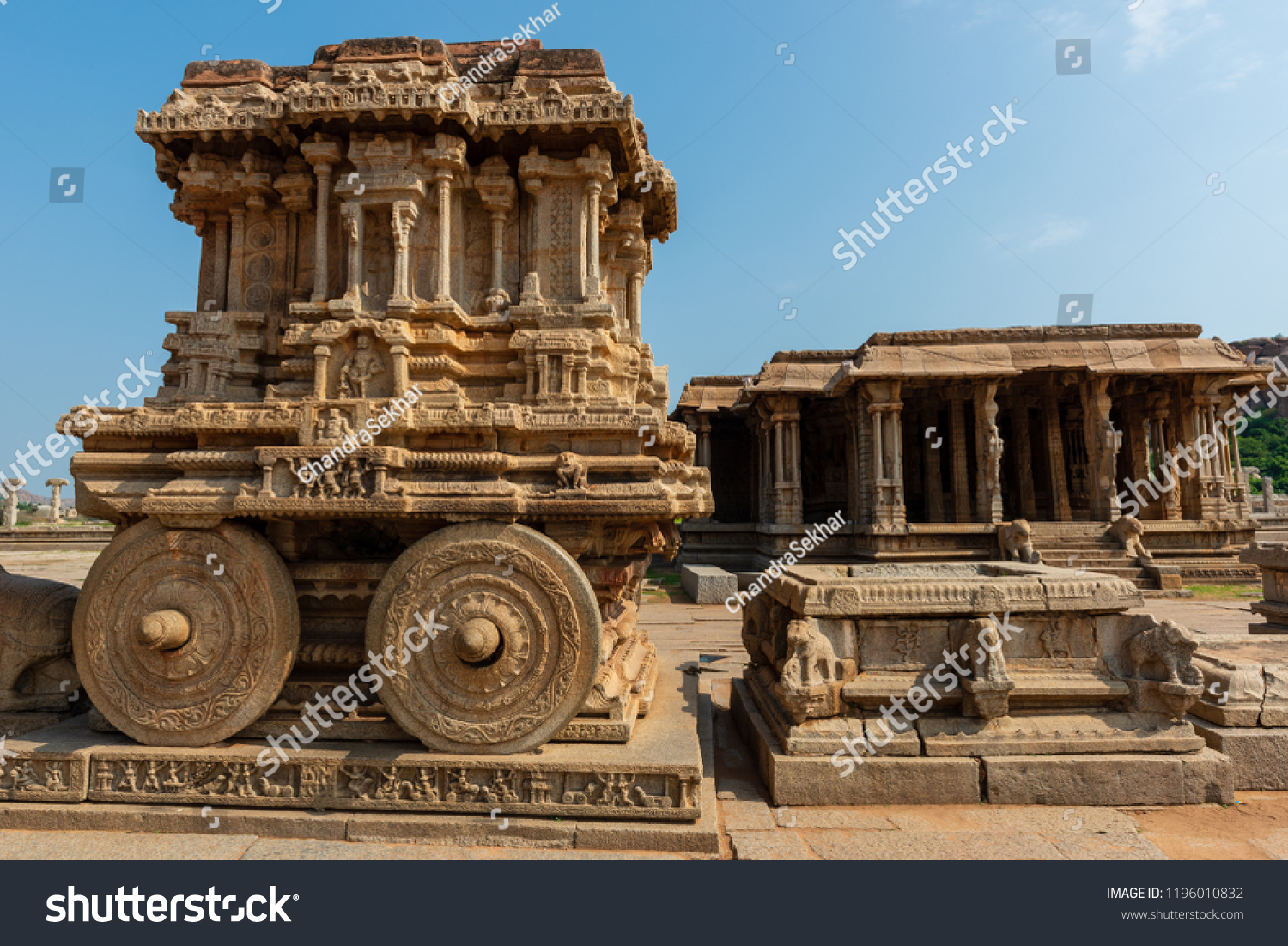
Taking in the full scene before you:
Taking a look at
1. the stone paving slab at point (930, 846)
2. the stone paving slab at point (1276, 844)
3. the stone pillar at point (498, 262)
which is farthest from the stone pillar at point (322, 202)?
the stone paving slab at point (1276, 844)

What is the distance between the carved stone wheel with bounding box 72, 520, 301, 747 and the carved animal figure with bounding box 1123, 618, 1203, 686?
596 centimetres

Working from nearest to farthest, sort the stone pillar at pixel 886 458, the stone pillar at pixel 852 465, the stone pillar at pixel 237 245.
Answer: the stone pillar at pixel 237 245
the stone pillar at pixel 886 458
the stone pillar at pixel 852 465

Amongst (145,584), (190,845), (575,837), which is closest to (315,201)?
(145,584)

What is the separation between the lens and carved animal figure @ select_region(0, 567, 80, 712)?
482 centimetres

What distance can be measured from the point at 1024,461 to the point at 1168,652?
56.7 feet

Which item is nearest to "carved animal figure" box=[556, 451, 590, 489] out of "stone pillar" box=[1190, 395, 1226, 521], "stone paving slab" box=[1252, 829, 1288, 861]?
"stone paving slab" box=[1252, 829, 1288, 861]

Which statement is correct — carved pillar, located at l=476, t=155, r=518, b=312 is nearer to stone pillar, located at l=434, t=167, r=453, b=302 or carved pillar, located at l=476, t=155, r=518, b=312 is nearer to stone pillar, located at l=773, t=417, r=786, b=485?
stone pillar, located at l=434, t=167, r=453, b=302

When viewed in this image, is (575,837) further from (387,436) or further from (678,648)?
(678,648)

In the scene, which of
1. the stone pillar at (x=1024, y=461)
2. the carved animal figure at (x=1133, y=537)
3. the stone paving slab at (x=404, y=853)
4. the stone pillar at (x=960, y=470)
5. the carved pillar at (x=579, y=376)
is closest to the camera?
the stone paving slab at (x=404, y=853)

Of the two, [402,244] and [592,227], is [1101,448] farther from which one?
[402,244]

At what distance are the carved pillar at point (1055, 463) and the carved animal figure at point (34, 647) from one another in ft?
68.0

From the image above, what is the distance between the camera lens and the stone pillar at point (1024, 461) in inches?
784

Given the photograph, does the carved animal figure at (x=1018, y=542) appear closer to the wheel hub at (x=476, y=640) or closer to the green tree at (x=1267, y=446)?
the wheel hub at (x=476, y=640)

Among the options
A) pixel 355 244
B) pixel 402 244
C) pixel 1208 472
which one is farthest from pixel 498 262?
pixel 1208 472
